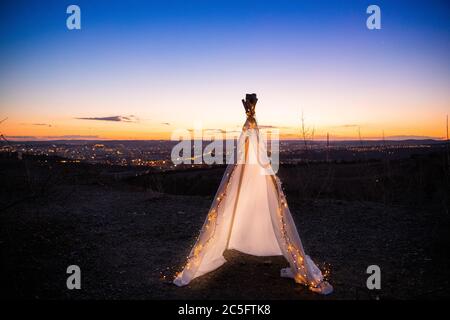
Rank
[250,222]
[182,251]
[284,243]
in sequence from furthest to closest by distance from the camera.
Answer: [182,251] < [250,222] < [284,243]

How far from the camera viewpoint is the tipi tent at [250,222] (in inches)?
188

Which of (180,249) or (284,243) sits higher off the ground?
(284,243)

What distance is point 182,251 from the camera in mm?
6328

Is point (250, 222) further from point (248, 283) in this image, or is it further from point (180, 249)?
point (180, 249)

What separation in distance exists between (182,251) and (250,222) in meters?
1.49

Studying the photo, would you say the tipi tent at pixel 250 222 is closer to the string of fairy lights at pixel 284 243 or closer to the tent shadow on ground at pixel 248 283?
the string of fairy lights at pixel 284 243

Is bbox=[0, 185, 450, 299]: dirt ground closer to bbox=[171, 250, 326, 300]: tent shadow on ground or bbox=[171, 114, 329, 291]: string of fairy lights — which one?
bbox=[171, 250, 326, 300]: tent shadow on ground

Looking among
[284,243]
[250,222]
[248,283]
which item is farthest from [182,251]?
[284,243]

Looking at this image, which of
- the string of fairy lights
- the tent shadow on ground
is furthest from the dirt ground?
the string of fairy lights

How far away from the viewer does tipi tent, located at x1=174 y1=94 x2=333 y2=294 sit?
478 centimetres

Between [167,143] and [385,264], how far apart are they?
100 feet
